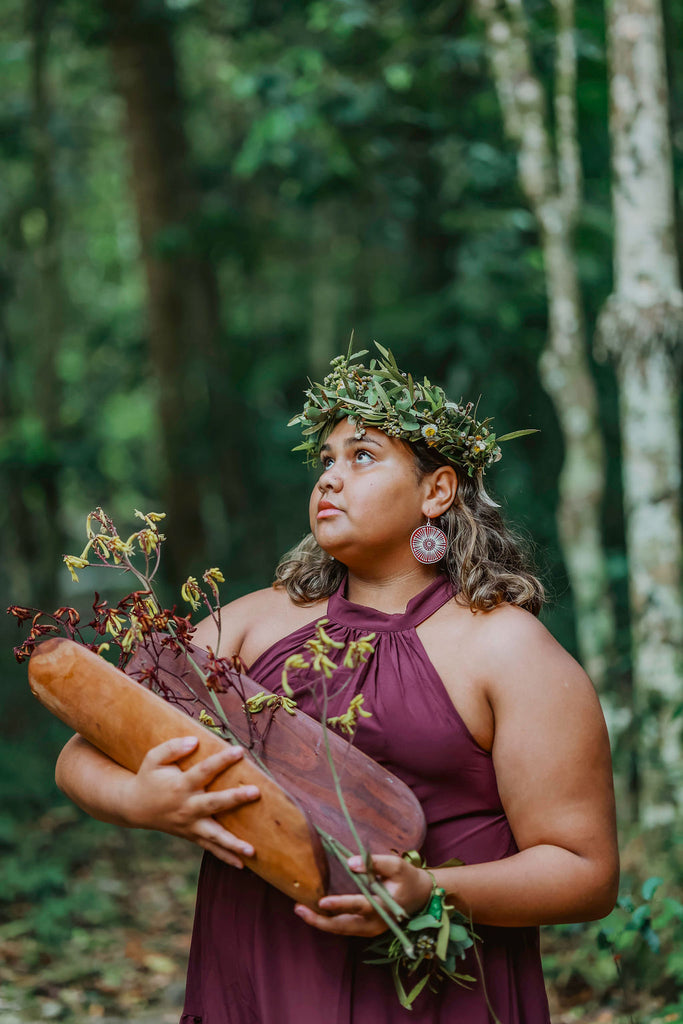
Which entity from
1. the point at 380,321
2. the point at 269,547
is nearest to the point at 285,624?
the point at 380,321

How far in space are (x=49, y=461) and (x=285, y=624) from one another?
634 cm

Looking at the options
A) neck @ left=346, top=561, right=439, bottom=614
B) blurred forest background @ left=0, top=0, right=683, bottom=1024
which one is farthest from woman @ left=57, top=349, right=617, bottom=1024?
blurred forest background @ left=0, top=0, right=683, bottom=1024

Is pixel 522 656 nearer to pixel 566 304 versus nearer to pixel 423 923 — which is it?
pixel 423 923

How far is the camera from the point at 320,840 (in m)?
1.74

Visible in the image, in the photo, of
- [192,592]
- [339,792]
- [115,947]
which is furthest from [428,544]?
[115,947]

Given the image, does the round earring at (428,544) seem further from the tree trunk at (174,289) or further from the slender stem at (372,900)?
the tree trunk at (174,289)

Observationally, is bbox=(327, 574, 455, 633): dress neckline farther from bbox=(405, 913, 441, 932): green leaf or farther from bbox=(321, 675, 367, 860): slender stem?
bbox=(405, 913, 441, 932): green leaf

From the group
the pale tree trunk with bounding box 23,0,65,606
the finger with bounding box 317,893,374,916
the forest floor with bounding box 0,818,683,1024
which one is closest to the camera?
the finger with bounding box 317,893,374,916

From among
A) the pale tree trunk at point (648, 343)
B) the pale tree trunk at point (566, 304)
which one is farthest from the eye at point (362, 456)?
the pale tree trunk at point (566, 304)

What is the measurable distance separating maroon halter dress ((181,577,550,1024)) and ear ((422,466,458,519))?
0.86 ft

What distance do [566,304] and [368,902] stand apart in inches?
176

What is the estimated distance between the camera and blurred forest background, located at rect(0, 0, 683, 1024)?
4887 millimetres

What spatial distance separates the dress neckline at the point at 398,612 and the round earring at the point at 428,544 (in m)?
0.05

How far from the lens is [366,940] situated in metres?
2.04
